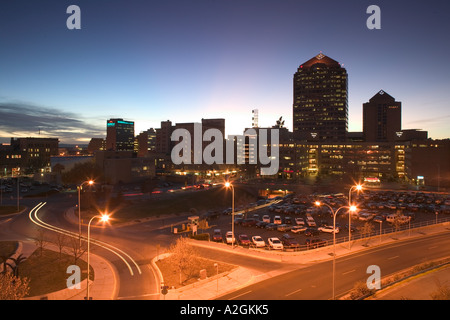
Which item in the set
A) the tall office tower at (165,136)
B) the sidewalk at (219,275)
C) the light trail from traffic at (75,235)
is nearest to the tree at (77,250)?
the sidewalk at (219,275)

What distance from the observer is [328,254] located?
25422 mm

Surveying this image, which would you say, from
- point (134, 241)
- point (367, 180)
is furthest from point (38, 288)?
point (367, 180)

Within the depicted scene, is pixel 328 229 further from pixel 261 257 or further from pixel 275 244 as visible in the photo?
pixel 261 257

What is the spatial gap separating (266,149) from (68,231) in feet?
326

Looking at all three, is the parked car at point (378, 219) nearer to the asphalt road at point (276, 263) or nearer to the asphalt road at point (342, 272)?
the asphalt road at point (276, 263)

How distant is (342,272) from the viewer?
21.0 m

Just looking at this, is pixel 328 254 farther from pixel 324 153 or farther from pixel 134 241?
pixel 324 153

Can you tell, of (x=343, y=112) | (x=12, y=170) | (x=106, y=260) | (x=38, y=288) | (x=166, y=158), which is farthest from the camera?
→ (x=343, y=112)

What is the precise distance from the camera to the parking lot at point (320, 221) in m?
31.5

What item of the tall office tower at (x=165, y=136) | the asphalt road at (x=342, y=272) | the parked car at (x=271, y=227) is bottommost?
the parked car at (x=271, y=227)

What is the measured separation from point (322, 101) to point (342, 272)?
152 meters

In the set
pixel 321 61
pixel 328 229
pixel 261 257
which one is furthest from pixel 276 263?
pixel 321 61

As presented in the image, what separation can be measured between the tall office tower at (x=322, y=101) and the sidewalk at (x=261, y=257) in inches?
5049

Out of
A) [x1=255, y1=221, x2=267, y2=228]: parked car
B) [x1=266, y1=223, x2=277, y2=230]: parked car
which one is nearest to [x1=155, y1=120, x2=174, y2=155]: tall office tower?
[x1=255, y1=221, x2=267, y2=228]: parked car
